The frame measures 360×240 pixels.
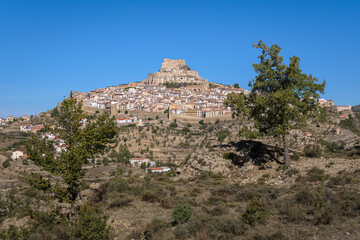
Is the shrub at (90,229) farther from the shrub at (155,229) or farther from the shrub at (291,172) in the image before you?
the shrub at (291,172)

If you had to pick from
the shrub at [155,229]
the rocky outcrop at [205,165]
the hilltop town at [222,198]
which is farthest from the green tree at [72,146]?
the rocky outcrop at [205,165]

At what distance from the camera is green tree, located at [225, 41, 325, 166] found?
617 inches

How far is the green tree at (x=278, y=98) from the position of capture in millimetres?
15664

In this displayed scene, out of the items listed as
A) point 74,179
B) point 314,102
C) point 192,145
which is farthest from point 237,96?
point 192,145

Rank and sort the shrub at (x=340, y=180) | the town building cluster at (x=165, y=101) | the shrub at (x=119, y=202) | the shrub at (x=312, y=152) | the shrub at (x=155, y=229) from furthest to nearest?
the town building cluster at (x=165, y=101) < the shrub at (x=312, y=152) < the shrub at (x=340, y=180) < the shrub at (x=119, y=202) < the shrub at (x=155, y=229)

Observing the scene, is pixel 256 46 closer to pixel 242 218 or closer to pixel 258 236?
pixel 242 218

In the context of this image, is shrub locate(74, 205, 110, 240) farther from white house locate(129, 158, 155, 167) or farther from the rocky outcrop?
white house locate(129, 158, 155, 167)

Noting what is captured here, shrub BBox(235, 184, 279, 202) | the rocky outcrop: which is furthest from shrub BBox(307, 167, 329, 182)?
the rocky outcrop

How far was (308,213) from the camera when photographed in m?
9.23

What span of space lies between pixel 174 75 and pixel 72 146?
6083 inches

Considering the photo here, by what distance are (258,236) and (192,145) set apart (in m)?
54.3

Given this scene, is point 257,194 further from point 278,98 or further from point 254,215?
point 278,98

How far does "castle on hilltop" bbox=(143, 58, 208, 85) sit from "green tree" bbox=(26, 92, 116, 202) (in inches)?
5960

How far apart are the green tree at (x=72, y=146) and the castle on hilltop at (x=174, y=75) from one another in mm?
151394
